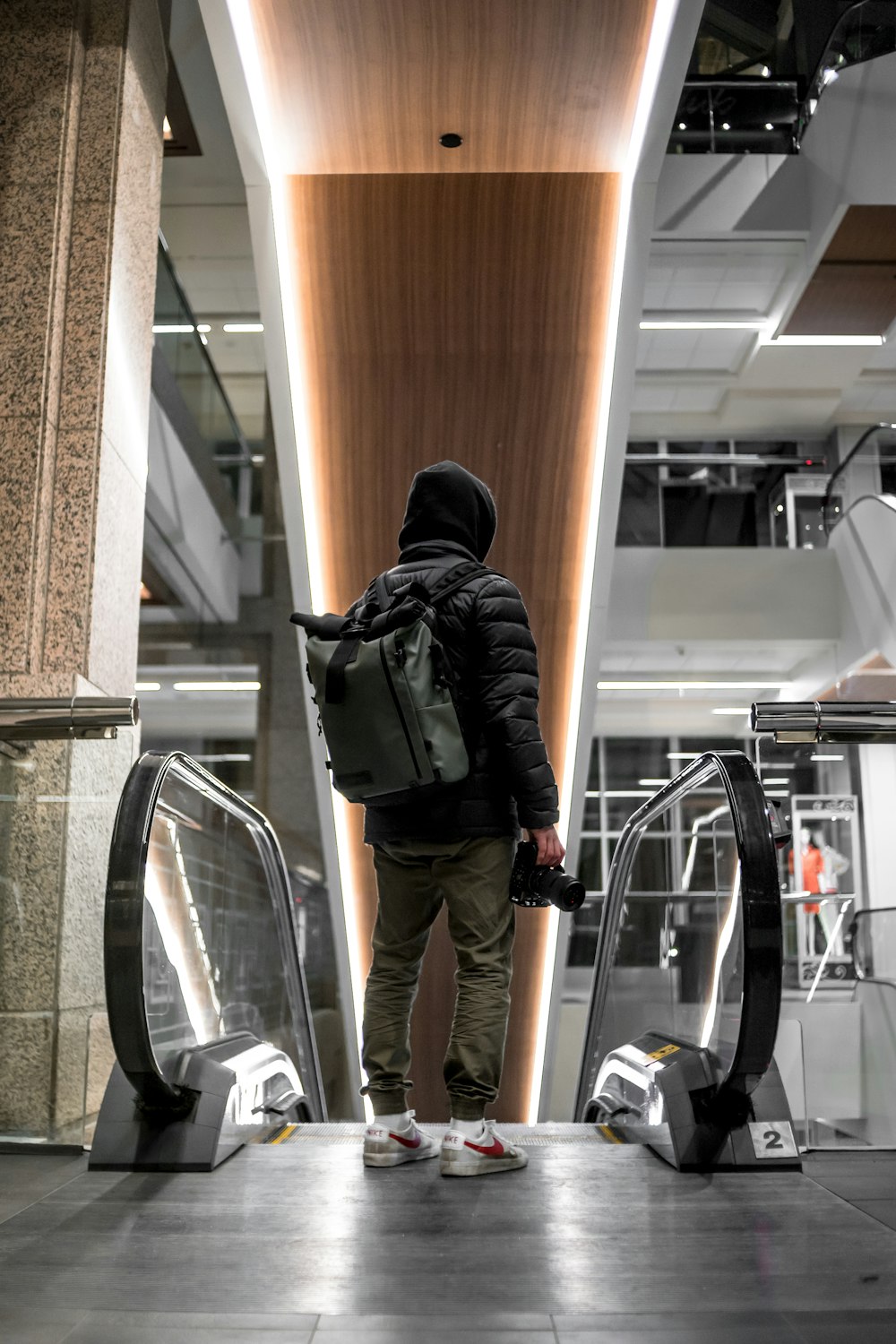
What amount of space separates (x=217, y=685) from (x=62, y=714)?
10.2 metres

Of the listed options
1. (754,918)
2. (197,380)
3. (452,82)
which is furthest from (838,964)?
(197,380)

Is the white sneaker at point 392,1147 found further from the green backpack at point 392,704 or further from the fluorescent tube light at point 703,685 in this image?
the fluorescent tube light at point 703,685

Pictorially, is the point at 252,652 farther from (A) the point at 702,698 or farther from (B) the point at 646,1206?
(B) the point at 646,1206

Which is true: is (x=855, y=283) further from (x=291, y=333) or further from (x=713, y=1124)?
(x=713, y=1124)

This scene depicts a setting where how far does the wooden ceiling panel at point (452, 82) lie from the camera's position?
4438 millimetres

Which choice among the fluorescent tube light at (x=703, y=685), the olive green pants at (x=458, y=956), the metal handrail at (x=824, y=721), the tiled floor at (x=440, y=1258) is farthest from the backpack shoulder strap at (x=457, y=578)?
the fluorescent tube light at (x=703, y=685)

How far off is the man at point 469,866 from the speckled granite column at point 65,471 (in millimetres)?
1033

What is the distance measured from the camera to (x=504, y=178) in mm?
5102

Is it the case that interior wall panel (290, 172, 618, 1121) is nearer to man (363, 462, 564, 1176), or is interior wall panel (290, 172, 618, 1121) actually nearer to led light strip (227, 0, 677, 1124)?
led light strip (227, 0, 677, 1124)

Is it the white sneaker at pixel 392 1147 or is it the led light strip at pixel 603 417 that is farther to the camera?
the led light strip at pixel 603 417

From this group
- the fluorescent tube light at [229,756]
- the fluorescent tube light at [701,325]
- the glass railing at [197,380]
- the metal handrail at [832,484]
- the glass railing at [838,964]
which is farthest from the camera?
the metal handrail at [832,484]

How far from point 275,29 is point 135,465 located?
1715 millimetres

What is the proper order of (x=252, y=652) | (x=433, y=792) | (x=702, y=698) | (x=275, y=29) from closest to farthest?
(x=433, y=792) → (x=275, y=29) → (x=252, y=652) → (x=702, y=698)

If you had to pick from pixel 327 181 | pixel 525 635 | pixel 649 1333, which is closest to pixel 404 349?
pixel 327 181
